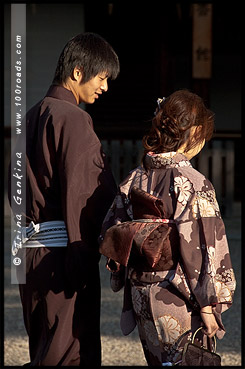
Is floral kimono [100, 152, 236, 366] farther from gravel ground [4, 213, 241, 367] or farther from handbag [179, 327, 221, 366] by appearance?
gravel ground [4, 213, 241, 367]

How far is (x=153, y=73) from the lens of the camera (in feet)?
39.3

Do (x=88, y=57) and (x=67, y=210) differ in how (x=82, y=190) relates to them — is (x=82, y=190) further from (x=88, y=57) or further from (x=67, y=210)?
(x=88, y=57)

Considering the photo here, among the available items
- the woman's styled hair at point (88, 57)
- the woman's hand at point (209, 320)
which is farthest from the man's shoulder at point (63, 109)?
the woman's hand at point (209, 320)

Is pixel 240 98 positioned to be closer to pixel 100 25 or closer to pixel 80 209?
pixel 100 25

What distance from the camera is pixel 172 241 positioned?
2.51m

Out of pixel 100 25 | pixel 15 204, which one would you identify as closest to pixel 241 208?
pixel 100 25

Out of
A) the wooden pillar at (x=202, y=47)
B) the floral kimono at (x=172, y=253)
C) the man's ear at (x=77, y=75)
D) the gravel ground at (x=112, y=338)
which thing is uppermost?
the wooden pillar at (x=202, y=47)

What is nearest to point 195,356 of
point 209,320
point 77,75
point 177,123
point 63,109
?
point 209,320

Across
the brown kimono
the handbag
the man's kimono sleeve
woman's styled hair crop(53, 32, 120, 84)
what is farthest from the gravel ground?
woman's styled hair crop(53, 32, 120, 84)

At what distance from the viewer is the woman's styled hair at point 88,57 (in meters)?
2.81

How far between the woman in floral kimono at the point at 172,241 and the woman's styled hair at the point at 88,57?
33 centimetres

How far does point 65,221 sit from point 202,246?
0.53 meters

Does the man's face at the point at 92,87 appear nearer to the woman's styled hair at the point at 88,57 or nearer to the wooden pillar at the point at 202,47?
the woman's styled hair at the point at 88,57

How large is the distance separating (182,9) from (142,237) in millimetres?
8467
